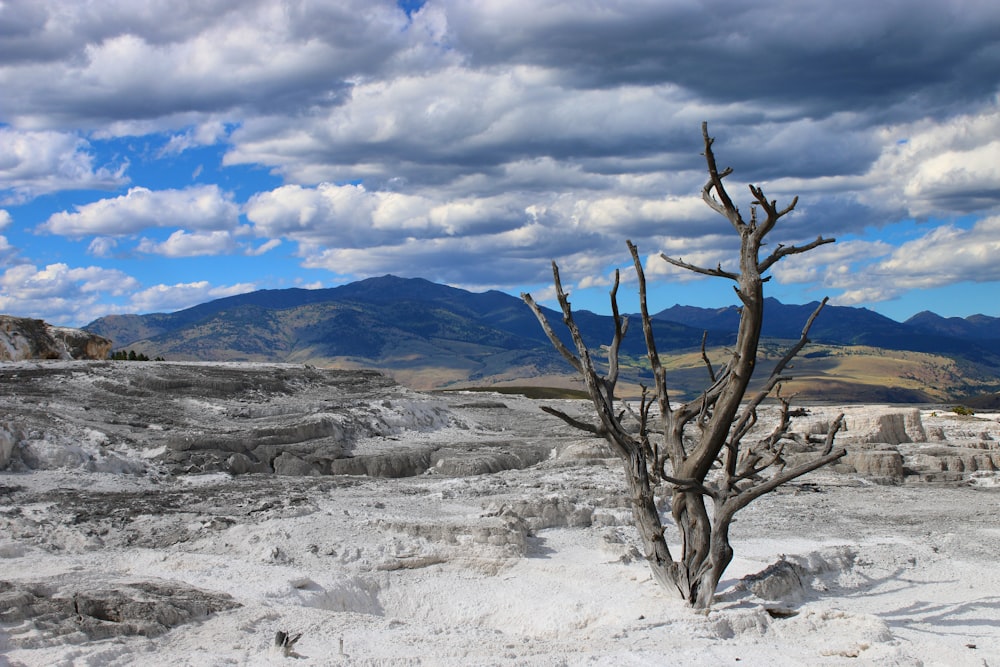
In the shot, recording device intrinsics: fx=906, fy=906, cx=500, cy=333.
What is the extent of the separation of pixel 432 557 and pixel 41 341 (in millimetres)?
28880

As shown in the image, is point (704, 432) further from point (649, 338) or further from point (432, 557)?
point (432, 557)

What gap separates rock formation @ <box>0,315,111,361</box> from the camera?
109 feet

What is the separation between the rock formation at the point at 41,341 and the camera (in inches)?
1308

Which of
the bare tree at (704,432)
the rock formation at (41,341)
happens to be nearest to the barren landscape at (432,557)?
the bare tree at (704,432)

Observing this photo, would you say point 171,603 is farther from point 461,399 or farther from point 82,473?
point 461,399

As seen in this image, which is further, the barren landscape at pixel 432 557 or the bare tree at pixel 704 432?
the bare tree at pixel 704 432

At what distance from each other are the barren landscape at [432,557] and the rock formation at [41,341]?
38.5ft

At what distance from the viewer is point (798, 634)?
8250 millimetres

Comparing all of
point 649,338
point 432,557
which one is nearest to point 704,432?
point 649,338

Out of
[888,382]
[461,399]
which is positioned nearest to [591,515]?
[461,399]

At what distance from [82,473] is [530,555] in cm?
993

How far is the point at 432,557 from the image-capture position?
35.8 ft

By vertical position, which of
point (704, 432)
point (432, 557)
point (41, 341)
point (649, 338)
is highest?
point (41, 341)

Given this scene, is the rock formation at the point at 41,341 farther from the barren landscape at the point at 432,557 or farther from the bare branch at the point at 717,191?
the bare branch at the point at 717,191
